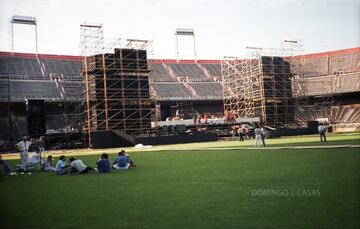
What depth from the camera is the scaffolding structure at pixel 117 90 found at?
128 feet

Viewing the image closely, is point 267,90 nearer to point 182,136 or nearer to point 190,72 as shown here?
point 182,136

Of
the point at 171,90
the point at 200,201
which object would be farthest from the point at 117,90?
the point at 200,201

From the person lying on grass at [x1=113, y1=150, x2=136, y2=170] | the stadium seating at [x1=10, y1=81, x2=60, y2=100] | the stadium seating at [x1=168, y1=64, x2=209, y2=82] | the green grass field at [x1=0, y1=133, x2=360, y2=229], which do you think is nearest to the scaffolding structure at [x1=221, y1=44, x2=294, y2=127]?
the stadium seating at [x1=168, y1=64, x2=209, y2=82]

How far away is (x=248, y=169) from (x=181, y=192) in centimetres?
407

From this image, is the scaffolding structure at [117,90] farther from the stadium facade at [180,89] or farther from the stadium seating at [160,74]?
the stadium seating at [160,74]

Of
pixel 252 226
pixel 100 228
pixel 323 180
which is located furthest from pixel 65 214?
pixel 323 180

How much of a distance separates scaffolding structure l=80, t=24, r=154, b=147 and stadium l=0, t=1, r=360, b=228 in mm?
108

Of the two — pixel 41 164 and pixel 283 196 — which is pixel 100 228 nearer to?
pixel 283 196

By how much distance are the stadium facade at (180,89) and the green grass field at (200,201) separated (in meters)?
34.0

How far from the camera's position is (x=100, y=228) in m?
5.79

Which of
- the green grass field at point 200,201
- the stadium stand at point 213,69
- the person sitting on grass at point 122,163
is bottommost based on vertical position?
the green grass field at point 200,201

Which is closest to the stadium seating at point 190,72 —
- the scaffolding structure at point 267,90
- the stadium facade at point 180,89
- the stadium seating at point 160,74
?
the stadium facade at point 180,89

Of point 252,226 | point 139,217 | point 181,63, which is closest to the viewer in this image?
point 252,226

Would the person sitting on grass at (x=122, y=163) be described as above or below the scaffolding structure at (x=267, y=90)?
below
